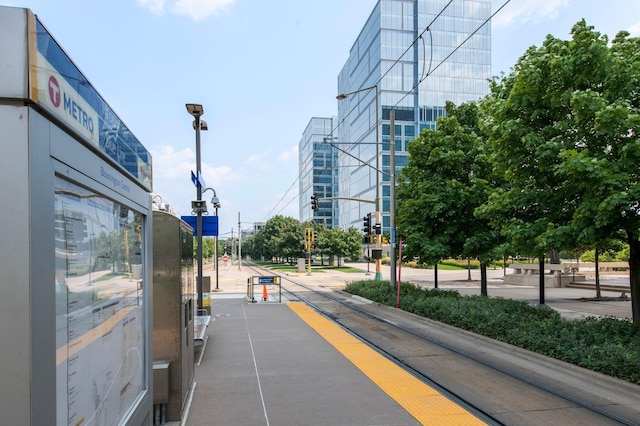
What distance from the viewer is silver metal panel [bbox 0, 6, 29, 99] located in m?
1.71

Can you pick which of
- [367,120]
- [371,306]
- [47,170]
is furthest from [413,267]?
[47,170]

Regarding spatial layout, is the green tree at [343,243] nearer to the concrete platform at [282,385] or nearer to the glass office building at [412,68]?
the glass office building at [412,68]

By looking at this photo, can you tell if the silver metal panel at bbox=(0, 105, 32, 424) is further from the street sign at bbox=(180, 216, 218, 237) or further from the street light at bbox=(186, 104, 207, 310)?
the street sign at bbox=(180, 216, 218, 237)

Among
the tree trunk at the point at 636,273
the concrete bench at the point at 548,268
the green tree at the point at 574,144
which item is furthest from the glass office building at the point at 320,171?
the tree trunk at the point at 636,273

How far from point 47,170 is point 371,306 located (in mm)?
17506

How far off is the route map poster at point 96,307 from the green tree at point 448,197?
44.5 ft

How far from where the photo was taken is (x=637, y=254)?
950cm

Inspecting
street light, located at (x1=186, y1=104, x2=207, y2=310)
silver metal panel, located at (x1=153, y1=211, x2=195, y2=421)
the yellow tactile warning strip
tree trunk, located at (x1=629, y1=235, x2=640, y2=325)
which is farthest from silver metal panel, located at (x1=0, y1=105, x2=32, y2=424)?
street light, located at (x1=186, y1=104, x2=207, y2=310)

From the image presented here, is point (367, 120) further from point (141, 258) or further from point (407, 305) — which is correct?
point (141, 258)

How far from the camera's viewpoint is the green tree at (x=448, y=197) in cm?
1611

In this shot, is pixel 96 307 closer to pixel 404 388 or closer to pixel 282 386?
pixel 282 386

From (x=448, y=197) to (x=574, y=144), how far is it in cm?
690

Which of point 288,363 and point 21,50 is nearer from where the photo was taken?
point 21,50

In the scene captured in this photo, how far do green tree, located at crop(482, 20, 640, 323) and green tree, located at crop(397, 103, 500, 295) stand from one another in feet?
15.1
